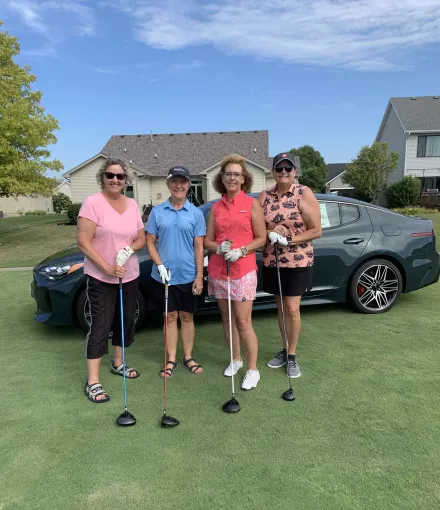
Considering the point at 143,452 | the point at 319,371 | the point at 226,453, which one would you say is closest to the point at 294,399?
the point at 319,371

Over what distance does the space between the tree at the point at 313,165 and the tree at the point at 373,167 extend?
27.5 meters

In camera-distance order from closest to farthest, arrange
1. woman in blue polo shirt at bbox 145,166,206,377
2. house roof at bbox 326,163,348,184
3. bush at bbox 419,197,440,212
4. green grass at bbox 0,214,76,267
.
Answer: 1. woman in blue polo shirt at bbox 145,166,206,377
2. green grass at bbox 0,214,76,267
3. bush at bbox 419,197,440,212
4. house roof at bbox 326,163,348,184

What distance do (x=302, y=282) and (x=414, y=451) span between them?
1412mm

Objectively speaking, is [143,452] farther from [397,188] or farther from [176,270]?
[397,188]

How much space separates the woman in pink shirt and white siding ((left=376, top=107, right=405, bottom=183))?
1059 inches

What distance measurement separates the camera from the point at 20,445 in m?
2.54

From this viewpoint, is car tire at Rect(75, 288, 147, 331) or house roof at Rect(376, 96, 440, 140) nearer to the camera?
car tire at Rect(75, 288, 147, 331)

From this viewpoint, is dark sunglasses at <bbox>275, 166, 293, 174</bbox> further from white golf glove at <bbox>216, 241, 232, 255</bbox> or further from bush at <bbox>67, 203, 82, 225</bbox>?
bush at <bbox>67, 203, 82, 225</bbox>

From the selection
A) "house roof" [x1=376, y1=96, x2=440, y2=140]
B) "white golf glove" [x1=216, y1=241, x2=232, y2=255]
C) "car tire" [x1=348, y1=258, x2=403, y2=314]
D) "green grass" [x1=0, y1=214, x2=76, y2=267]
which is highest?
"house roof" [x1=376, y1=96, x2=440, y2=140]

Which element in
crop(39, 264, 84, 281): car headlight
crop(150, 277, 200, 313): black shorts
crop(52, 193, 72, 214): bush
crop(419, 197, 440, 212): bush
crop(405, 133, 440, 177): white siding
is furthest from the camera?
crop(52, 193, 72, 214): bush

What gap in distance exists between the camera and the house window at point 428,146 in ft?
83.6

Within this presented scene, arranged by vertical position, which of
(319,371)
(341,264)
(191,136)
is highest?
(191,136)

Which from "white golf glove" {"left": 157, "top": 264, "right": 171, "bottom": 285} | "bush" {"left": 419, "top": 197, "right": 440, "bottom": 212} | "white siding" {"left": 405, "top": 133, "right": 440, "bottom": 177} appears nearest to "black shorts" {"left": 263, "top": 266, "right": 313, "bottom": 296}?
"white golf glove" {"left": 157, "top": 264, "right": 171, "bottom": 285}

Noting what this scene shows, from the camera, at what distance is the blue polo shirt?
3281 millimetres
